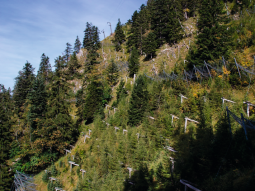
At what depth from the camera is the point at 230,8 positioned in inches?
1374

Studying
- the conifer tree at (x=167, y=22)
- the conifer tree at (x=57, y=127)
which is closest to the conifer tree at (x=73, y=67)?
the conifer tree at (x=57, y=127)

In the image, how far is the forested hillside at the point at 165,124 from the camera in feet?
27.9

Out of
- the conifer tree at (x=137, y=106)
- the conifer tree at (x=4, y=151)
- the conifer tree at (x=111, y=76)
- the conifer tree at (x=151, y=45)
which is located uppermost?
the conifer tree at (x=151, y=45)

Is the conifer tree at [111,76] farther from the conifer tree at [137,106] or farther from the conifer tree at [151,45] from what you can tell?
the conifer tree at [137,106]

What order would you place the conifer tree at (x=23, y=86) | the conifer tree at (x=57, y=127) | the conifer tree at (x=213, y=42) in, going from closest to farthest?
1. the conifer tree at (x=213, y=42)
2. the conifer tree at (x=57, y=127)
3. the conifer tree at (x=23, y=86)

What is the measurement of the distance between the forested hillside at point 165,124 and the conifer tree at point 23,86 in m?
2.69

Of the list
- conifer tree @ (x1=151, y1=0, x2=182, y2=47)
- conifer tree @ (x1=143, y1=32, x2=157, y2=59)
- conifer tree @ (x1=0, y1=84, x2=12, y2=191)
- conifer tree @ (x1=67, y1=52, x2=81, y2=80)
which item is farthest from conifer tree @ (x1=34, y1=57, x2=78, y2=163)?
conifer tree @ (x1=151, y1=0, x2=182, y2=47)

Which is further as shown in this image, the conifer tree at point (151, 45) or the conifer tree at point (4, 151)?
the conifer tree at point (151, 45)

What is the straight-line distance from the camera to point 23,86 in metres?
47.1

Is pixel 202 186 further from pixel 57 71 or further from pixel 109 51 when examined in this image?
pixel 109 51

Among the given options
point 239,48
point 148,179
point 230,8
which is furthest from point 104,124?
point 230,8

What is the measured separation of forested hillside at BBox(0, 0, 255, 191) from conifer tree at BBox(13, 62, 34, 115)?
8.83 feet

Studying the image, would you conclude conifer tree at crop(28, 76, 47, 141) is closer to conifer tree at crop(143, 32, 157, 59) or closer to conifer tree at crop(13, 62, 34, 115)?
conifer tree at crop(13, 62, 34, 115)

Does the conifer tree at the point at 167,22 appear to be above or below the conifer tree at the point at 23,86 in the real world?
above
